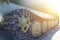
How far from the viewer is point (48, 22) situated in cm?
164

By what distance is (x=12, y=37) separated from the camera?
1649 millimetres

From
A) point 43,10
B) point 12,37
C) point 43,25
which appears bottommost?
point 12,37

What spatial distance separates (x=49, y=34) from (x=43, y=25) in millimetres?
89

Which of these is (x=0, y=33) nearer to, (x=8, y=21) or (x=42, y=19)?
(x=8, y=21)

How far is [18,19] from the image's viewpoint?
1646mm

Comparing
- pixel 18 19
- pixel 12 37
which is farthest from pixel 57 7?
pixel 12 37

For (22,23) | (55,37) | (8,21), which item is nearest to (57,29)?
(55,37)

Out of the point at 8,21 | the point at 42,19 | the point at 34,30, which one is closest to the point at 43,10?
the point at 42,19

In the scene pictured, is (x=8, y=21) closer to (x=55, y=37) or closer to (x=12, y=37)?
(x=12, y=37)

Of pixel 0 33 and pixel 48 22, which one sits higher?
pixel 48 22

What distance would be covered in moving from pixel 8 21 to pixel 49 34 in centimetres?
35

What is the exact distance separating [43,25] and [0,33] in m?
0.36

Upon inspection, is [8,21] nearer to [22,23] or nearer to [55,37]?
[22,23]

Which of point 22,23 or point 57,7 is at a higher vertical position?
point 57,7
